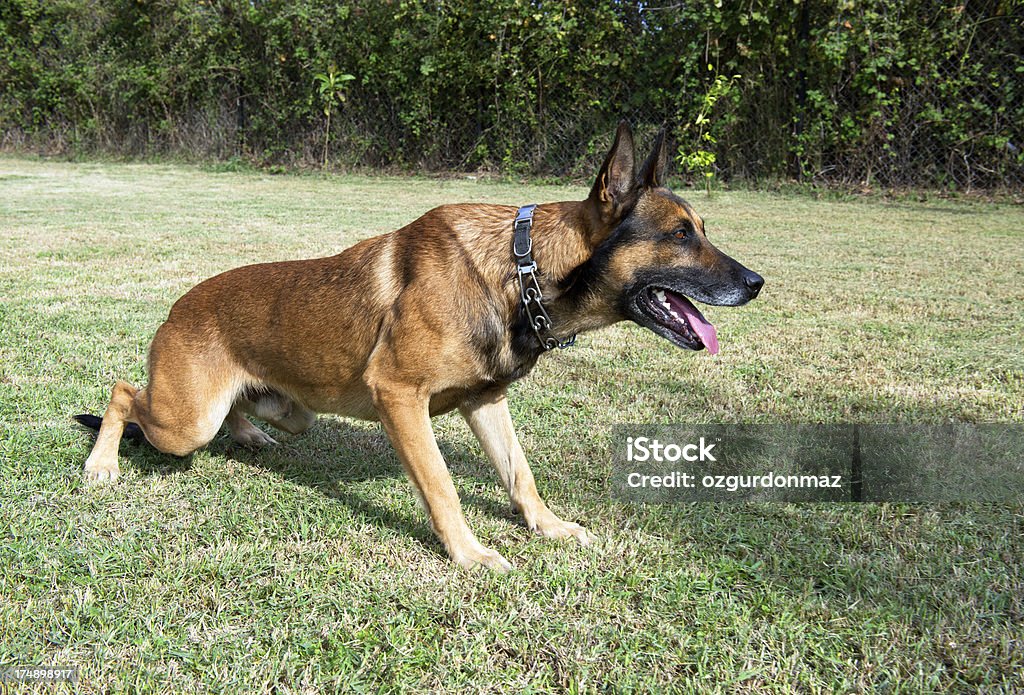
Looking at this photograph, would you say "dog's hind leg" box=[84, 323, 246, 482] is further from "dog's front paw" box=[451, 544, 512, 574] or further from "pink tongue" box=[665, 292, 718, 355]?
"pink tongue" box=[665, 292, 718, 355]

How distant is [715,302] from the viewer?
279 cm

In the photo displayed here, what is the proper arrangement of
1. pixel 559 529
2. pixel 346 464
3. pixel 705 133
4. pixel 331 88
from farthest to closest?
pixel 331 88 < pixel 705 133 < pixel 346 464 < pixel 559 529

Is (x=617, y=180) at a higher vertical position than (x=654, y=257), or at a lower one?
higher

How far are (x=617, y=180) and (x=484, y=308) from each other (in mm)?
651

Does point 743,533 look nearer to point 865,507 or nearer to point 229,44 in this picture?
point 865,507

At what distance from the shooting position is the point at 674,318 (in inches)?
110

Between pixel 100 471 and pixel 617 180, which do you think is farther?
pixel 100 471

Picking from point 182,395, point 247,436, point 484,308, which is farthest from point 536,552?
point 247,436

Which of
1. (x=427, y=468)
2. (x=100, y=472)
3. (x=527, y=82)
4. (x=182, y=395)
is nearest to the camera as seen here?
(x=427, y=468)

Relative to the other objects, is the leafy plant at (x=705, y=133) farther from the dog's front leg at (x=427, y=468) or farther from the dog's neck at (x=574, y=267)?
the dog's front leg at (x=427, y=468)

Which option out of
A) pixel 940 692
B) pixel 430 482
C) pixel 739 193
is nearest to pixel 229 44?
pixel 739 193

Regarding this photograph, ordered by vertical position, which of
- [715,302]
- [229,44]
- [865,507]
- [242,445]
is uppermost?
[229,44]

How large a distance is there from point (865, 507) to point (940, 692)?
47.1 inches

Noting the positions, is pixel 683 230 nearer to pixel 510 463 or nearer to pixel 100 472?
pixel 510 463
